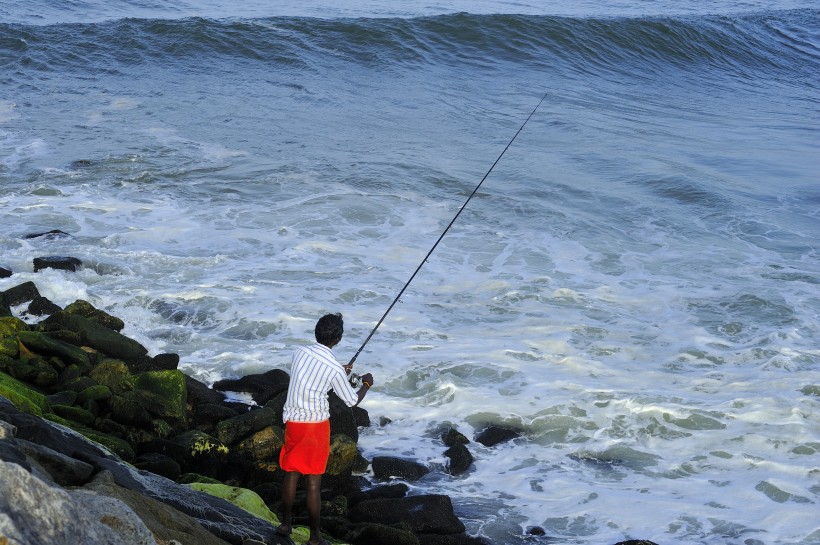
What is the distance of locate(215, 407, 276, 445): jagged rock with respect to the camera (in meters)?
5.69

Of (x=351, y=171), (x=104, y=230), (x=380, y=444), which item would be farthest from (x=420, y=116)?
(x=380, y=444)

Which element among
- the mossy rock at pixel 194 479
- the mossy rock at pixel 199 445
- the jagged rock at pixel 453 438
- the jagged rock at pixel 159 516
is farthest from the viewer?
the jagged rock at pixel 453 438

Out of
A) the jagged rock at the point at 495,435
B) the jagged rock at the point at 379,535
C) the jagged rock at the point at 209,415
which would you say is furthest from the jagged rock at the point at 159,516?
the jagged rock at the point at 495,435

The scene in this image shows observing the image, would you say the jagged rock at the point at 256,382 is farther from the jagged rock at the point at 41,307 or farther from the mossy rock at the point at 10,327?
the jagged rock at the point at 41,307

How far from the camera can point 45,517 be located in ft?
8.58

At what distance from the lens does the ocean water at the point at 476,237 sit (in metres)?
6.27

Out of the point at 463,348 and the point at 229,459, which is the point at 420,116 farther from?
the point at 229,459

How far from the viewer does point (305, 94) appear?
17266 millimetres

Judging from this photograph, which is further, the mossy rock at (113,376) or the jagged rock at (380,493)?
the mossy rock at (113,376)

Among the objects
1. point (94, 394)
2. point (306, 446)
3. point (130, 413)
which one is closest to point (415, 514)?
point (306, 446)

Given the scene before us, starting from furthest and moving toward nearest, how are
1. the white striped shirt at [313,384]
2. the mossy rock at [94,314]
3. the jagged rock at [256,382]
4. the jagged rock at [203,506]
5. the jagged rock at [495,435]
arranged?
1. the mossy rock at [94,314]
2. the jagged rock at [256,382]
3. the jagged rock at [495,435]
4. the white striped shirt at [313,384]
5. the jagged rock at [203,506]

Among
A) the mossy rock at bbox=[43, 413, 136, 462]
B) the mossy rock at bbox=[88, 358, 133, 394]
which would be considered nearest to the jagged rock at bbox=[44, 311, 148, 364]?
the mossy rock at bbox=[88, 358, 133, 394]

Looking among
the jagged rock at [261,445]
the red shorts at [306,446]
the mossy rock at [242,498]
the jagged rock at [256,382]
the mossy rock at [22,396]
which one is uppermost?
the red shorts at [306,446]

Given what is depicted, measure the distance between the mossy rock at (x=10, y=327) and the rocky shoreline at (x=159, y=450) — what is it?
1 cm
